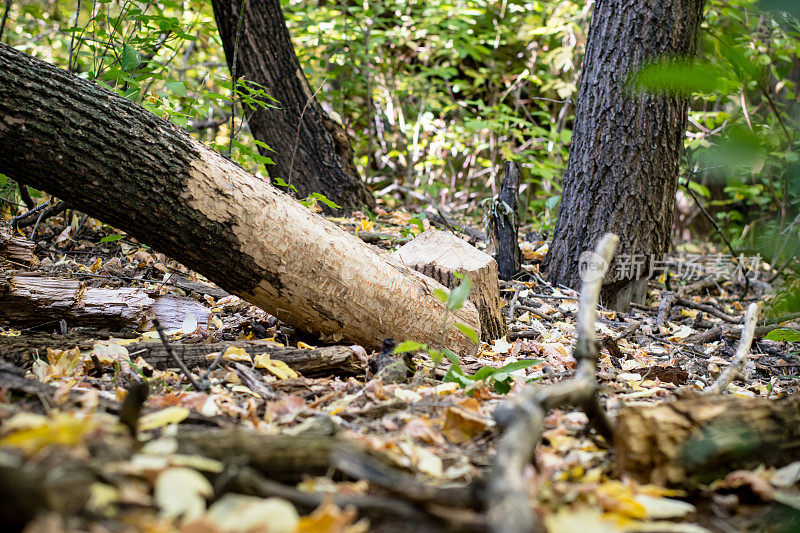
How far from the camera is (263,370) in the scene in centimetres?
214

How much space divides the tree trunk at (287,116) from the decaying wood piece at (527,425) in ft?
12.0

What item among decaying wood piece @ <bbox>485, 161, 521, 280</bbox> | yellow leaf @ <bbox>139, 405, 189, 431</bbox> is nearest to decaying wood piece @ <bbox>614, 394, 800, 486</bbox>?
yellow leaf @ <bbox>139, 405, 189, 431</bbox>

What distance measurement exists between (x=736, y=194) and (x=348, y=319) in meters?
7.23

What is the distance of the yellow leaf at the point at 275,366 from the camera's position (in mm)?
2059

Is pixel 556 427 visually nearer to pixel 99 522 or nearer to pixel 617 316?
pixel 99 522

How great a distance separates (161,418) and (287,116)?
407cm

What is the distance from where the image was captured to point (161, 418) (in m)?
1.31

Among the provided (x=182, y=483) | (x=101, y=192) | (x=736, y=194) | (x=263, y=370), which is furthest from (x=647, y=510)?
(x=736, y=194)

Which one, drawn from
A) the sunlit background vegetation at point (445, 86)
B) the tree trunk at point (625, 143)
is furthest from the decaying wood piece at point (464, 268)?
the sunlit background vegetation at point (445, 86)

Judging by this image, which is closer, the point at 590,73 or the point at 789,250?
the point at 789,250

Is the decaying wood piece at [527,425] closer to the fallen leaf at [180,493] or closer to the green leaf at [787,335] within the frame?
the fallen leaf at [180,493]

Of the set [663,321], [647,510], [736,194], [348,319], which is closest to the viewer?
[647,510]

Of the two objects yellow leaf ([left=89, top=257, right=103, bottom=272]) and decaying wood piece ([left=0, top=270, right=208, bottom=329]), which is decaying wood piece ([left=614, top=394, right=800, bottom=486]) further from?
yellow leaf ([left=89, top=257, right=103, bottom=272])

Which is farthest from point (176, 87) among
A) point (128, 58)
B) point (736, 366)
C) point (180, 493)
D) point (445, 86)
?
point (445, 86)
